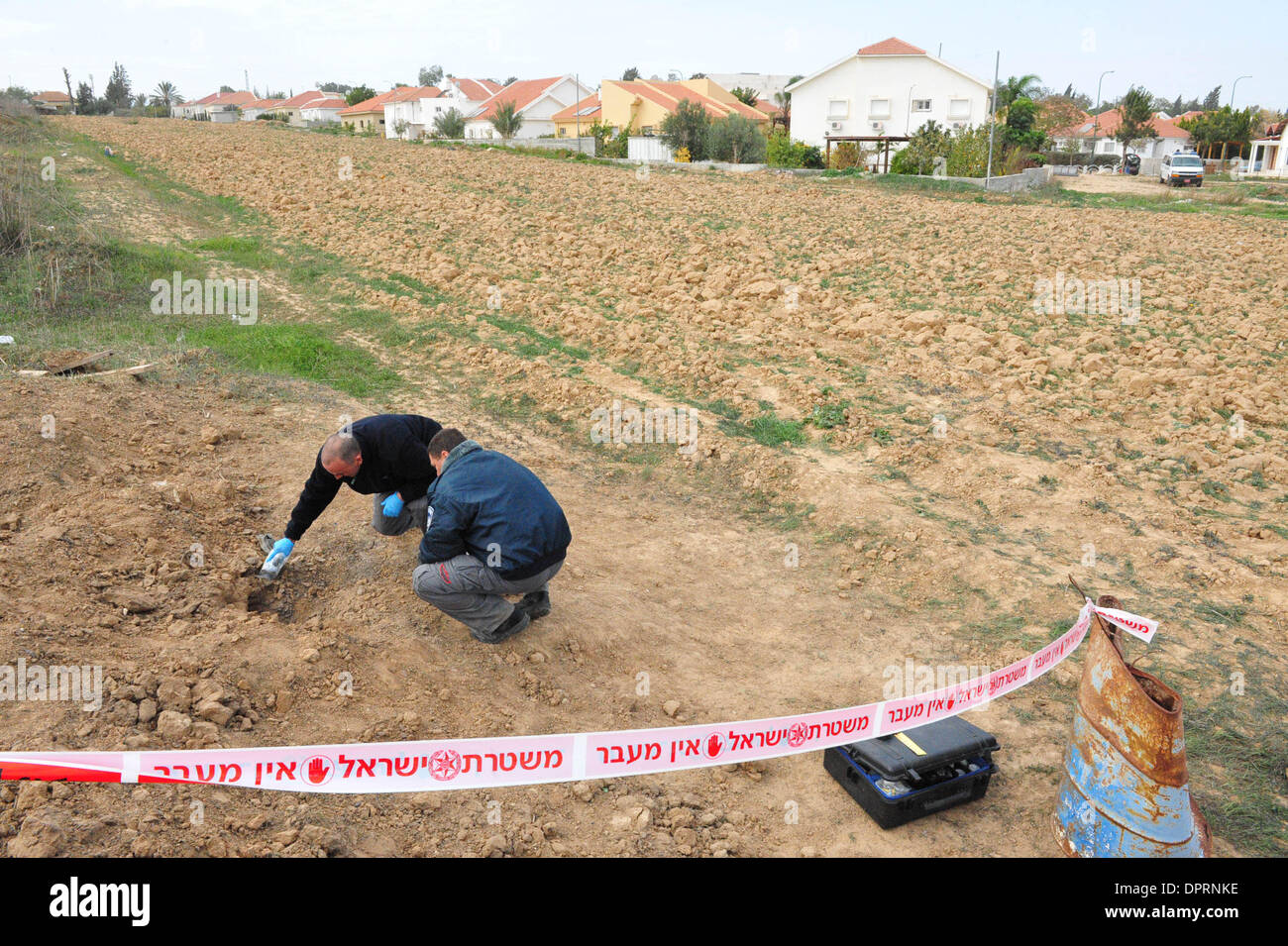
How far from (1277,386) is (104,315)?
13.3m

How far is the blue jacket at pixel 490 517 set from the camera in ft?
→ 14.5

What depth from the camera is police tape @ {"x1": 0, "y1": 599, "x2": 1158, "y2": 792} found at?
9.86ft

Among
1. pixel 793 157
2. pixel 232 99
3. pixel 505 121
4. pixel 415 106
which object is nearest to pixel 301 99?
pixel 232 99

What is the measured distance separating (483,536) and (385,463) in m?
1.06

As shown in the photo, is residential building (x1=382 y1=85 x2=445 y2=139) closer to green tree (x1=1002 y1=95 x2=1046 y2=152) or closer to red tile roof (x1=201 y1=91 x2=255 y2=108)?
red tile roof (x1=201 y1=91 x2=255 y2=108)

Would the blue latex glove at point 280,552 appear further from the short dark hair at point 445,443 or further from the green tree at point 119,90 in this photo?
the green tree at point 119,90

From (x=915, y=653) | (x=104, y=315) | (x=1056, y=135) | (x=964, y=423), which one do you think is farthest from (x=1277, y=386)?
(x=1056, y=135)

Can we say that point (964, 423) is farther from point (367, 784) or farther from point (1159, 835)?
point (367, 784)

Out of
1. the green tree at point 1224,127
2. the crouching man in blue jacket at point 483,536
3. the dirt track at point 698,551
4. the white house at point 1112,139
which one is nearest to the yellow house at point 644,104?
the white house at point 1112,139

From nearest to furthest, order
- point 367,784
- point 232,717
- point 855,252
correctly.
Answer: point 367,784 → point 232,717 → point 855,252

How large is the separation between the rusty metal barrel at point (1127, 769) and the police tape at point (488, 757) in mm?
413

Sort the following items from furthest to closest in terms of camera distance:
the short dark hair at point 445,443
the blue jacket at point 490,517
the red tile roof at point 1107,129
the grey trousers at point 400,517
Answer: the red tile roof at point 1107,129 < the grey trousers at point 400,517 < the short dark hair at point 445,443 < the blue jacket at point 490,517

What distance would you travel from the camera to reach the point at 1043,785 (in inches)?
160

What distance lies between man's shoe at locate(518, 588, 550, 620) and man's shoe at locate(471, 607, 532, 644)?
0.07 m
